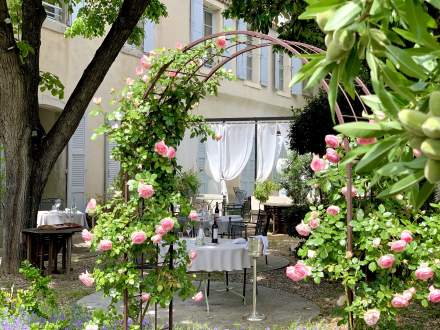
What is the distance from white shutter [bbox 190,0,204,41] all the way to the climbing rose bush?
12.8 metres

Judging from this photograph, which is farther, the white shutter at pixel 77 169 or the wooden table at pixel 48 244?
the white shutter at pixel 77 169

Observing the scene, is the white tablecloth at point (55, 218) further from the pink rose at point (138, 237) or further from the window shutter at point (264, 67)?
the window shutter at point (264, 67)

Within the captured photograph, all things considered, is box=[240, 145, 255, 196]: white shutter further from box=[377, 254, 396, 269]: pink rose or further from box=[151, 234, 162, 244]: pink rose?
box=[377, 254, 396, 269]: pink rose

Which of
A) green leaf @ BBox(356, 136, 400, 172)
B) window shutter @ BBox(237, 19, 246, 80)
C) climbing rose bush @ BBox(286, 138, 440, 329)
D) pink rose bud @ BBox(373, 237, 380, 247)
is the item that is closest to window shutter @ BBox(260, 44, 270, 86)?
window shutter @ BBox(237, 19, 246, 80)

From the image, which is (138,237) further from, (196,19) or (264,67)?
(264,67)

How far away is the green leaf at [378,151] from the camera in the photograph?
77cm

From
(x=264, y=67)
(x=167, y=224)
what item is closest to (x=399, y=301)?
(x=167, y=224)

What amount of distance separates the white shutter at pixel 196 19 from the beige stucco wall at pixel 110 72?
0.58ft

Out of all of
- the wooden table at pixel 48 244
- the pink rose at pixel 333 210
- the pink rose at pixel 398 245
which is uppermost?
the pink rose at pixel 333 210

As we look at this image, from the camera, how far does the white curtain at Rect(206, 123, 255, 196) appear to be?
14.5 metres

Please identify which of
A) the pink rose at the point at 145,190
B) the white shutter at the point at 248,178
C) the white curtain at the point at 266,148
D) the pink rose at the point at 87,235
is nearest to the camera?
the pink rose at the point at 145,190

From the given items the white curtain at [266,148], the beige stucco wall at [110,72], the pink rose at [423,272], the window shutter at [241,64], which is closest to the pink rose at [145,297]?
the pink rose at [423,272]

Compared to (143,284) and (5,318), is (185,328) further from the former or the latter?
(5,318)

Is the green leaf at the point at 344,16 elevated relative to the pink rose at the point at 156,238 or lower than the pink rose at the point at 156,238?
elevated
